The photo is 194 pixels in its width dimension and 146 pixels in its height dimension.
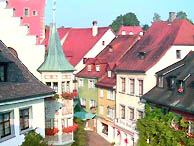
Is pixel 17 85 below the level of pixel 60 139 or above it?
above

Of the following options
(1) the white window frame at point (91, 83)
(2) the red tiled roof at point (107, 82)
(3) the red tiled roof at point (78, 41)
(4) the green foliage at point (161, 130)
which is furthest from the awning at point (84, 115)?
(4) the green foliage at point (161, 130)

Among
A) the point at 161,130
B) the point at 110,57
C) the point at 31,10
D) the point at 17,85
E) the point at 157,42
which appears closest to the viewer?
the point at 17,85

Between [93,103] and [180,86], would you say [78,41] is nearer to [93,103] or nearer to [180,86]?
[93,103]

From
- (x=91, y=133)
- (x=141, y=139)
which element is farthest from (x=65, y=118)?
(x=91, y=133)

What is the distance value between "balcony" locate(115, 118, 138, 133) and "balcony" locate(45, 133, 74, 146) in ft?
21.1

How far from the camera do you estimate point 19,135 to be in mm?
17016

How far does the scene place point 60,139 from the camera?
27.1 metres

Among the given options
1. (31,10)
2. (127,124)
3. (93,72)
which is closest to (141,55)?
(127,124)

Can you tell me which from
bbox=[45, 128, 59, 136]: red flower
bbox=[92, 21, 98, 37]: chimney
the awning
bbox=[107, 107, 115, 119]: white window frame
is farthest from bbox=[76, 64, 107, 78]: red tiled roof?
bbox=[45, 128, 59, 136]: red flower

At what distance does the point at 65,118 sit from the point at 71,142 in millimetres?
2040

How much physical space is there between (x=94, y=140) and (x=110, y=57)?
10.5 metres

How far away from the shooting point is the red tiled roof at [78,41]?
46.8 meters

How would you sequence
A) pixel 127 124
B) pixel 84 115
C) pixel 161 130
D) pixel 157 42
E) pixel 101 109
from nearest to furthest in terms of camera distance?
pixel 161 130 → pixel 127 124 → pixel 157 42 → pixel 84 115 → pixel 101 109

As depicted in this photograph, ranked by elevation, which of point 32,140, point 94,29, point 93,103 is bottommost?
point 93,103
